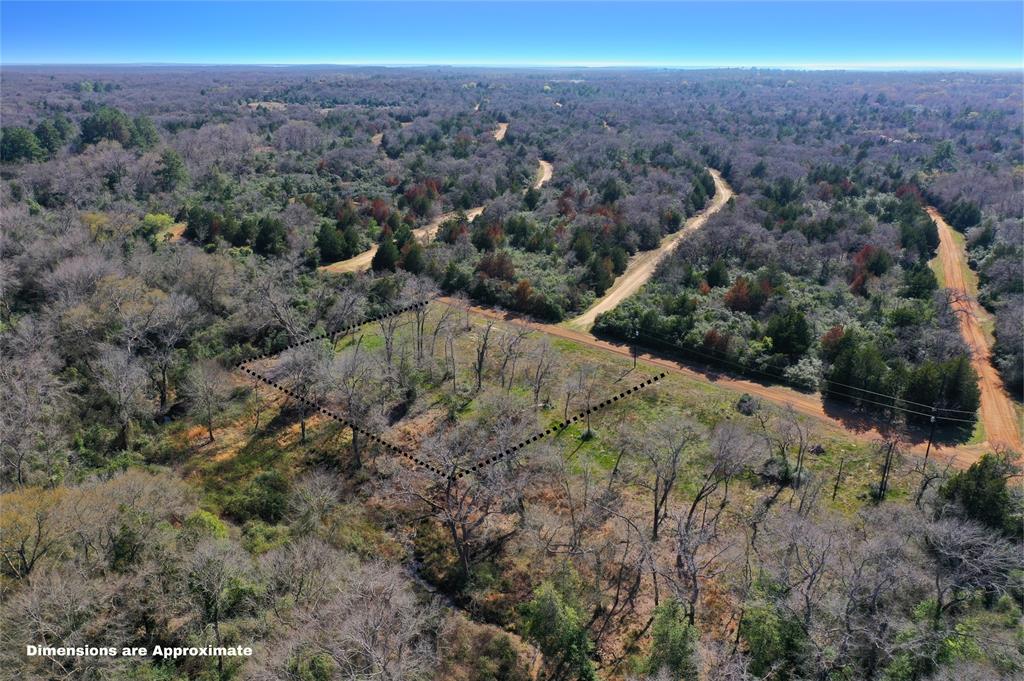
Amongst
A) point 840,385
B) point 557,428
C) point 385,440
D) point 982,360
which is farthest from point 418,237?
point 982,360

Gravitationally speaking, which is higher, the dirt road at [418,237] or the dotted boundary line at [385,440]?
the dirt road at [418,237]

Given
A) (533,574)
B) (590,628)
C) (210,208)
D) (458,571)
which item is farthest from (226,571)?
(210,208)

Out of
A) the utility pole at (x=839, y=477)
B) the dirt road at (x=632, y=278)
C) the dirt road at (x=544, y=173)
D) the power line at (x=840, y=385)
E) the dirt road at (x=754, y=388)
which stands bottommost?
the utility pole at (x=839, y=477)

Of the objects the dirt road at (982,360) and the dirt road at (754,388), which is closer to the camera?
the dirt road at (754,388)

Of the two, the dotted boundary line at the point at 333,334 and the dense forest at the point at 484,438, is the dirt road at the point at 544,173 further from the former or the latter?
the dotted boundary line at the point at 333,334

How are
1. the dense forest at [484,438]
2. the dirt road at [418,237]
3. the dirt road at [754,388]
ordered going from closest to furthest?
the dense forest at [484,438], the dirt road at [754,388], the dirt road at [418,237]

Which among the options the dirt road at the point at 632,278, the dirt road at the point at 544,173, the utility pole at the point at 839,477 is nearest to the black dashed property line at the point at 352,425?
the utility pole at the point at 839,477

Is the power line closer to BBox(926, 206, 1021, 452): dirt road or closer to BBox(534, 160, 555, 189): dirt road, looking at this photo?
BBox(926, 206, 1021, 452): dirt road

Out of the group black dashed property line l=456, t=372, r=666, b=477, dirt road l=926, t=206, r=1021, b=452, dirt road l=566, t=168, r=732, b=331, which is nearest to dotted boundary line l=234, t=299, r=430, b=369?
dirt road l=566, t=168, r=732, b=331

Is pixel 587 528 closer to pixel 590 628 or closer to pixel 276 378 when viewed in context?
pixel 590 628
